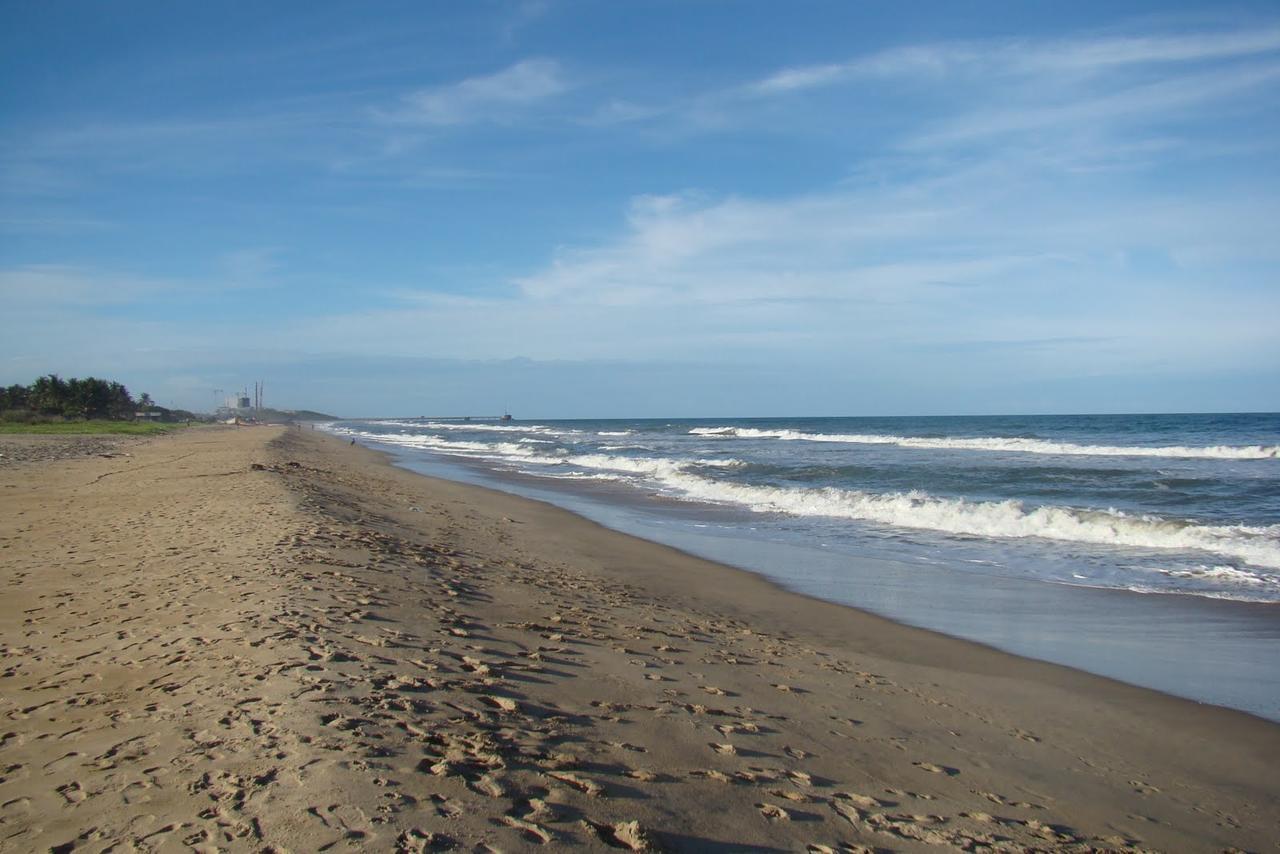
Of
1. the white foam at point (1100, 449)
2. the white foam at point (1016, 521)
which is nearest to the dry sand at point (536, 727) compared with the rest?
the white foam at point (1016, 521)

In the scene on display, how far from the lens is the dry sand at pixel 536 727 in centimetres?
350

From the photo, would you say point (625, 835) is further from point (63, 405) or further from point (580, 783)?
point (63, 405)

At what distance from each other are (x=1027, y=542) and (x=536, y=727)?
12.8m

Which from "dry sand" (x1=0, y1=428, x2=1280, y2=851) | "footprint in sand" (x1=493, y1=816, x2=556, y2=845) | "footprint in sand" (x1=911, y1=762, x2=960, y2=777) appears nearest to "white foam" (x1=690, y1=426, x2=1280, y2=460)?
"dry sand" (x1=0, y1=428, x2=1280, y2=851)

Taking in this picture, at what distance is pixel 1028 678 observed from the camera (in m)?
6.89

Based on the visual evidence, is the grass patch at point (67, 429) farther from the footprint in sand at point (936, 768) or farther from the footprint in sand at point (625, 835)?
the footprint in sand at point (936, 768)

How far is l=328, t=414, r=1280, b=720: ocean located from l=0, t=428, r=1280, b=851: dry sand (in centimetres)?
122

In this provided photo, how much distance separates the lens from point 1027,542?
576 inches

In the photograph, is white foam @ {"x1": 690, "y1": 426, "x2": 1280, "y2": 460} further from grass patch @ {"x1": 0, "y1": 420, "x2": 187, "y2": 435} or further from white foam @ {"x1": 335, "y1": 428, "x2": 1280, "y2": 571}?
grass patch @ {"x1": 0, "y1": 420, "x2": 187, "y2": 435}

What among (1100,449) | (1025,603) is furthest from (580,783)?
(1100,449)

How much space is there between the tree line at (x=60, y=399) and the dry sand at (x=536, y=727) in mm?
65941

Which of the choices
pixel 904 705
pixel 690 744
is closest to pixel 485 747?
pixel 690 744

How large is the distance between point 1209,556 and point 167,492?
1954 cm

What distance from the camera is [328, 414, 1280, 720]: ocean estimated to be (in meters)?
8.07
